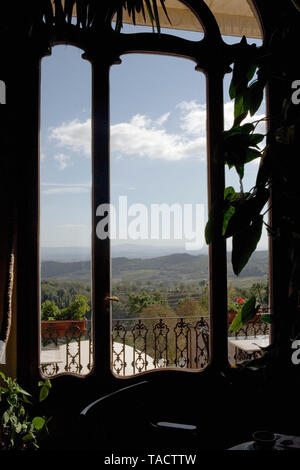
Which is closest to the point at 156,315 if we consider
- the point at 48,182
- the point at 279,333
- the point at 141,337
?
the point at 141,337

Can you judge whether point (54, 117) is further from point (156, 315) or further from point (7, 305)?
point (156, 315)

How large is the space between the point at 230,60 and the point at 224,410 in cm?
250

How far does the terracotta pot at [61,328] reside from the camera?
2826 mm

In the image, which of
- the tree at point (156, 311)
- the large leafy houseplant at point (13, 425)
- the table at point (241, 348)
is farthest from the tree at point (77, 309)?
the table at point (241, 348)

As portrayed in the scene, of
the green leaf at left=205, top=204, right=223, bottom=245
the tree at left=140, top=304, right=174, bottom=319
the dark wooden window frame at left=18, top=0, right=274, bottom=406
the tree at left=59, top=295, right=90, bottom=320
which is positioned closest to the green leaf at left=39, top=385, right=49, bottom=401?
the dark wooden window frame at left=18, top=0, right=274, bottom=406

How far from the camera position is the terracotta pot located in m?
2.83

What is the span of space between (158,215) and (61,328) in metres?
1.06

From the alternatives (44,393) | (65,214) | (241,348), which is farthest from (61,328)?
(241,348)

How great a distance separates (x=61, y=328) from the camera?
9.39 ft

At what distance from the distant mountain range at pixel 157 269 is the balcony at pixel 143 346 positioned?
31cm

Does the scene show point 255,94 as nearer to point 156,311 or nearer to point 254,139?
point 254,139

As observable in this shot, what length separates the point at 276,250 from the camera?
3105mm

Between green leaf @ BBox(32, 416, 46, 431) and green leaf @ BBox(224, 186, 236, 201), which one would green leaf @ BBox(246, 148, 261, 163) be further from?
green leaf @ BBox(32, 416, 46, 431)

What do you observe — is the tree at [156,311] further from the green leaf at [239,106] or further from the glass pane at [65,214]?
the green leaf at [239,106]
